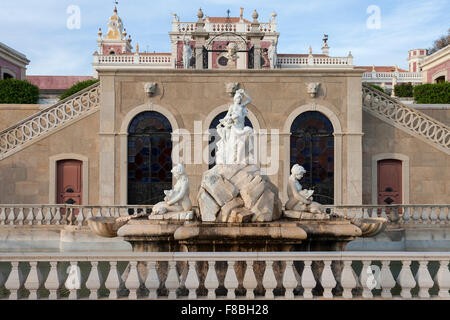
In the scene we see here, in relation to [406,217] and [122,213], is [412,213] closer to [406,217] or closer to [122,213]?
[406,217]

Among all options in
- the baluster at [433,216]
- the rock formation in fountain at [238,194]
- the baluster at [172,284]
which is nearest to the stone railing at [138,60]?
the baluster at [433,216]

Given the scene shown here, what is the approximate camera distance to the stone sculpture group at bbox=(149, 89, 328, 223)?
344 inches

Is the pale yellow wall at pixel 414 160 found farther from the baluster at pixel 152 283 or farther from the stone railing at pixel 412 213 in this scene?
the baluster at pixel 152 283

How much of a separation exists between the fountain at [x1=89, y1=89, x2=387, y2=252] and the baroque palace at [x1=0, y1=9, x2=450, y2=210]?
7.86m

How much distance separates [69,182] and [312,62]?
38674 mm

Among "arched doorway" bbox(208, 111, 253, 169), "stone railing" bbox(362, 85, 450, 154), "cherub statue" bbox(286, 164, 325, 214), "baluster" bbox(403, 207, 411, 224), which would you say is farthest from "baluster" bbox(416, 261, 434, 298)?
"stone railing" bbox(362, 85, 450, 154)

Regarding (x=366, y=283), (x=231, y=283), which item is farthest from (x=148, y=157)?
(x=366, y=283)

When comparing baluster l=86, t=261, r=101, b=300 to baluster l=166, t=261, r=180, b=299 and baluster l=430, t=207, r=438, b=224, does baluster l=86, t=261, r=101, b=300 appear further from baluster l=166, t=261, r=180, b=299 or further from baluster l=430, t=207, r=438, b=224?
baluster l=430, t=207, r=438, b=224

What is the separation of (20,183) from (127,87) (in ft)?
19.9

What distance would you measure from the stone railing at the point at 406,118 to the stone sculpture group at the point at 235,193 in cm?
1031

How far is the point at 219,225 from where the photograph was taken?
8148 millimetres

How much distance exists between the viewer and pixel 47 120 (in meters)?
18.4

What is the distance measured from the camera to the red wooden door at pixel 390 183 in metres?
18.6
